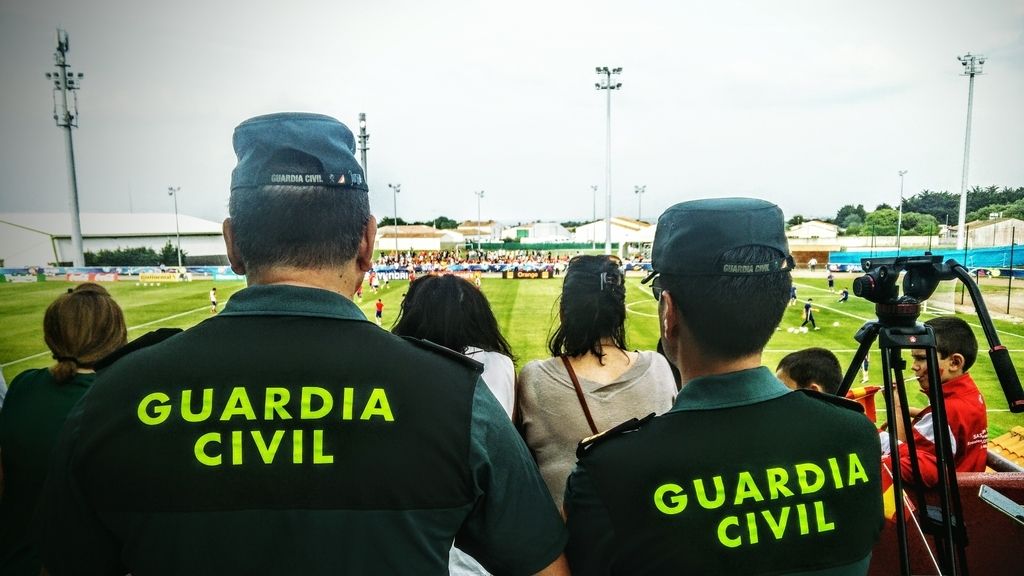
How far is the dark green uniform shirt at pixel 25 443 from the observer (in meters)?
2.73

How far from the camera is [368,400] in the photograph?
1.35 metres

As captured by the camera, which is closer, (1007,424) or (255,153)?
(255,153)

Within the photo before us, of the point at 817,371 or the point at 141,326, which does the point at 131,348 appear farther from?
the point at 141,326

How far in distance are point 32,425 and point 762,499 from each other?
327 cm

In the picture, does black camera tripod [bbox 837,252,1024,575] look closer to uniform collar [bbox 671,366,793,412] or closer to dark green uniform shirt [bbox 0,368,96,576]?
uniform collar [bbox 671,366,793,412]

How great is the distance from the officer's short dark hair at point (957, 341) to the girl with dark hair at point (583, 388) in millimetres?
2655

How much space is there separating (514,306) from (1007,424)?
71.2 feet

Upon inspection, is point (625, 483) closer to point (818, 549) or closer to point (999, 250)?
point (818, 549)

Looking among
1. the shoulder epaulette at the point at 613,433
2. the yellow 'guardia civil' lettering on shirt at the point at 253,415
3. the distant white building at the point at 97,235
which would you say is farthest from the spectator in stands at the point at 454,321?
the distant white building at the point at 97,235

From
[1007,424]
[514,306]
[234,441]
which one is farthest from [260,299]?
[514,306]

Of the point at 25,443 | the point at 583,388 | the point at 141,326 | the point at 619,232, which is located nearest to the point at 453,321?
the point at 583,388

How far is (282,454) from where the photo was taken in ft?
4.29

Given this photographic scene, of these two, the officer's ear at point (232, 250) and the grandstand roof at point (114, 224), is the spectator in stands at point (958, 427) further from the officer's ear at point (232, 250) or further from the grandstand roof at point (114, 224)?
the grandstand roof at point (114, 224)

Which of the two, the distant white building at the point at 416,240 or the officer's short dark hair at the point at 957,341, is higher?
the distant white building at the point at 416,240
